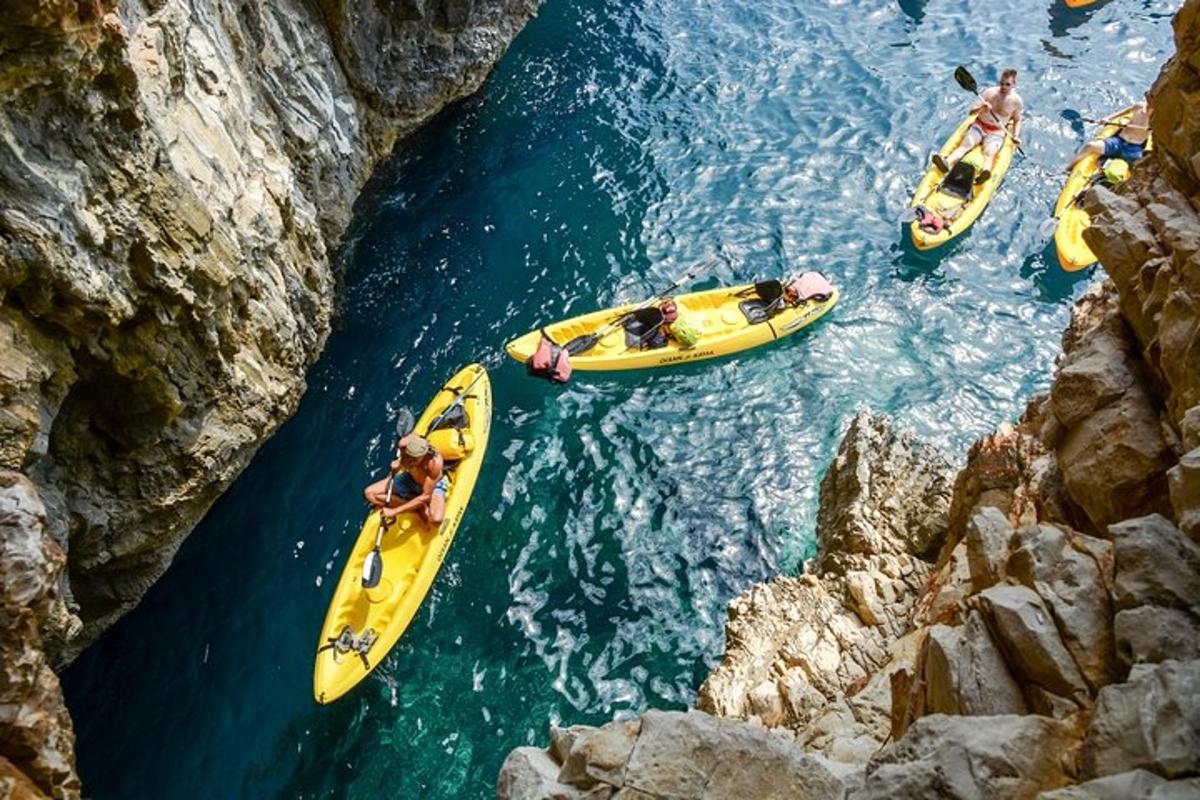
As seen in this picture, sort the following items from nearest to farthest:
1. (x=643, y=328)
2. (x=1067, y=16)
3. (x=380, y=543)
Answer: (x=380, y=543)
(x=643, y=328)
(x=1067, y=16)

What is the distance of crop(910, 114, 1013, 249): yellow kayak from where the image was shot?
624 inches

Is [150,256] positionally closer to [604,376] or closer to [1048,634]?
[604,376]

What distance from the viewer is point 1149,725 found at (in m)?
3.84

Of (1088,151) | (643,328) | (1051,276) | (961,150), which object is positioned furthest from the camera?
(961,150)

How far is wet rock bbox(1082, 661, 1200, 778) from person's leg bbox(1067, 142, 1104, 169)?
16.1 meters

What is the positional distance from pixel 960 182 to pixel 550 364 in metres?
9.74

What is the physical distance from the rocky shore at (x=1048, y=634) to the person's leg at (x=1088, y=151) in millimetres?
10413

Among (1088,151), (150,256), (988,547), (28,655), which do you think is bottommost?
(1088,151)

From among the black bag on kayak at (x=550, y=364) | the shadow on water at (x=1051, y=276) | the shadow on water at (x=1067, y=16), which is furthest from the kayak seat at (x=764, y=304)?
the shadow on water at (x=1067, y=16)

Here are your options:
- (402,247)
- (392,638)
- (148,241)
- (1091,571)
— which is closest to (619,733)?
(1091,571)

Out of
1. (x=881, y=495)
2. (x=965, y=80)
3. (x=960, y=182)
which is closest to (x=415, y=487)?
(x=881, y=495)

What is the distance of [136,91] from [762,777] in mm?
9203

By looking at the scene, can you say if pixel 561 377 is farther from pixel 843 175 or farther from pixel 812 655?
pixel 843 175

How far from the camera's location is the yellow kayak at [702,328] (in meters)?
14.4
